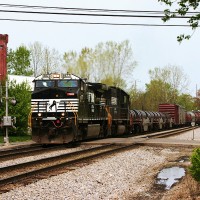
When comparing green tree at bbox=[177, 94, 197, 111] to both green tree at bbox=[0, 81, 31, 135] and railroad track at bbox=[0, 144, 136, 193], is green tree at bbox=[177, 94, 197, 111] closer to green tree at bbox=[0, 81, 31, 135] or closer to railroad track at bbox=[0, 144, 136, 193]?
green tree at bbox=[0, 81, 31, 135]

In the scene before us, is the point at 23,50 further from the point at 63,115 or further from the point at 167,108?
the point at 63,115

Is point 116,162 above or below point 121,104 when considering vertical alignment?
below

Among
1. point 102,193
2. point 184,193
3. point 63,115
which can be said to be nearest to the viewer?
point 184,193

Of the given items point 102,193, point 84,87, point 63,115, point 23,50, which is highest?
point 23,50

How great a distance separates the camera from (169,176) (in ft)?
40.7

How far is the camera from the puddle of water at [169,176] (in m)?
11.2

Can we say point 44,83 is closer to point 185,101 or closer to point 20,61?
point 20,61

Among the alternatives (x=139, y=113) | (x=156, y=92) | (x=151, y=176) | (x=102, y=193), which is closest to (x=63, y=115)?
(x=151, y=176)

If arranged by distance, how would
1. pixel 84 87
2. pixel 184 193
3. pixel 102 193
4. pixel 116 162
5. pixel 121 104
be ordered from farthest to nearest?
pixel 121 104 → pixel 84 87 → pixel 116 162 → pixel 102 193 → pixel 184 193

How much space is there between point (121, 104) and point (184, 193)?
75.3 feet

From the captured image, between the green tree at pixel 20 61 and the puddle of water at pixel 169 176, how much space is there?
208ft

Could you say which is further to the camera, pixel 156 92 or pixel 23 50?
pixel 156 92

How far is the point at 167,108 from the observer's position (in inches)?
2232

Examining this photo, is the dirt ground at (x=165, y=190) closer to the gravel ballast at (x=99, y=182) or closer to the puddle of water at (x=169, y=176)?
the gravel ballast at (x=99, y=182)
